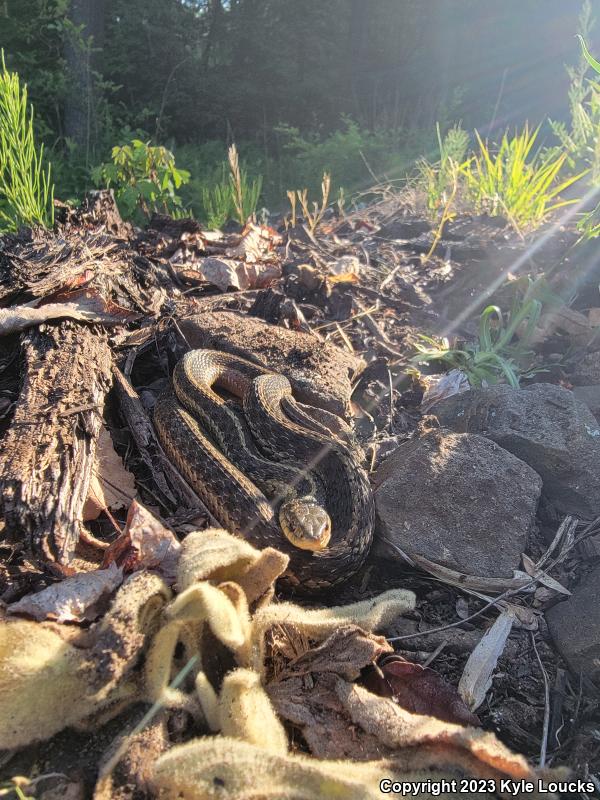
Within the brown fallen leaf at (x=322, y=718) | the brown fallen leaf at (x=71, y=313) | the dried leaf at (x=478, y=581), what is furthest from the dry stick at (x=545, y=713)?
the brown fallen leaf at (x=71, y=313)

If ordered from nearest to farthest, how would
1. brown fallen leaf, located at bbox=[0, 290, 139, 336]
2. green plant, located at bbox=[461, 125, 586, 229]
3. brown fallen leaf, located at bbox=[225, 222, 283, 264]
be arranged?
brown fallen leaf, located at bbox=[0, 290, 139, 336], green plant, located at bbox=[461, 125, 586, 229], brown fallen leaf, located at bbox=[225, 222, 283, 264]

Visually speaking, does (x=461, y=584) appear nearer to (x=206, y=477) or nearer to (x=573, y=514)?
(x=573, y=514)

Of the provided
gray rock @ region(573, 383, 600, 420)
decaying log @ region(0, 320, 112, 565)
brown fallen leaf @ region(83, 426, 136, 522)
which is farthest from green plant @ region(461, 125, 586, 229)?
brown fallen leaf @ region(83, 426, 136, 522)

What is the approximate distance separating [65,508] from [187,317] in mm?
2181

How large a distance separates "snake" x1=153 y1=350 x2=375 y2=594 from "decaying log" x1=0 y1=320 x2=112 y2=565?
569 millimetres

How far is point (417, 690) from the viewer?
1.92 m

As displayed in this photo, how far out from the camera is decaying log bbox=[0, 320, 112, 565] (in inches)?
80.7

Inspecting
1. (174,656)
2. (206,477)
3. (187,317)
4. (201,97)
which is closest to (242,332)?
(187,317)

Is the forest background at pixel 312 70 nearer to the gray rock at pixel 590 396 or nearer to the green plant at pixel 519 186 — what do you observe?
the green plant at pixel 519 186

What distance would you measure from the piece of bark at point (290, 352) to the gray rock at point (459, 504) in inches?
31.3

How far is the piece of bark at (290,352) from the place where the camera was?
11.8ft

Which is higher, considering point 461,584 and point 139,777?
point 139,777

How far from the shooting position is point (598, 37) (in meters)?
15.2

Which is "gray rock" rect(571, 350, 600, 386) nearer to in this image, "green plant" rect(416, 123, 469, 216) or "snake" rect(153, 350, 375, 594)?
"snake" rect(153, 350, 375, 594)
